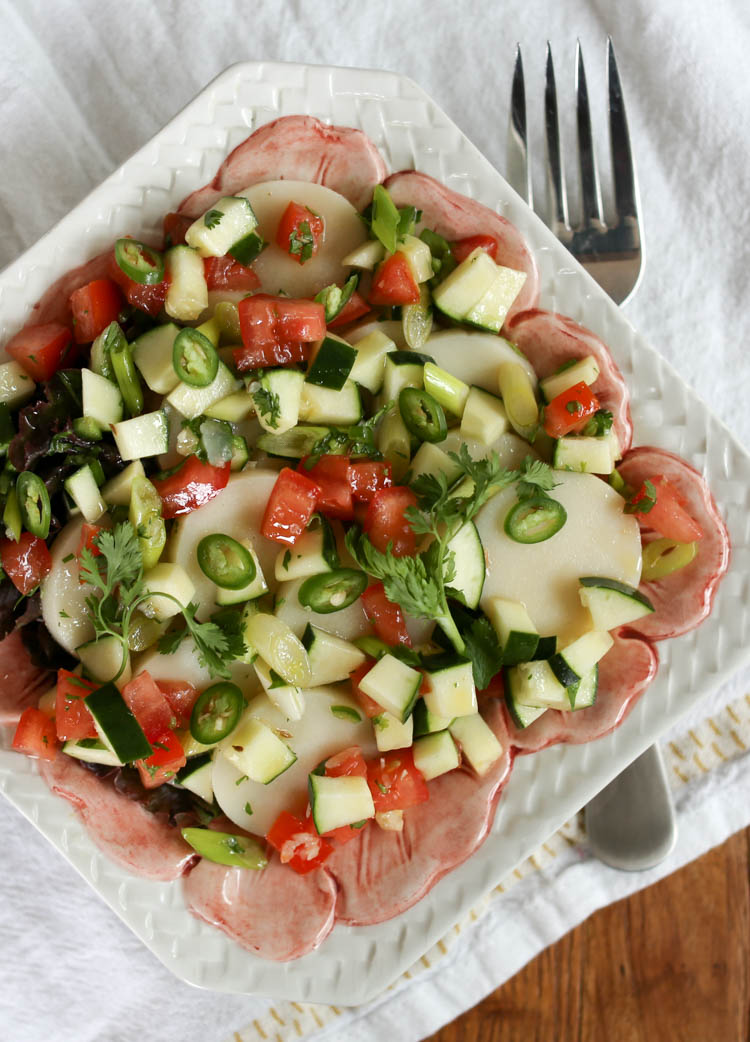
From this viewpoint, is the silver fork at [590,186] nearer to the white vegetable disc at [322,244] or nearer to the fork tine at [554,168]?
the fork tine at [554,168]

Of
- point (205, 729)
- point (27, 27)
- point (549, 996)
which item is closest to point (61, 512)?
point (205, 729)

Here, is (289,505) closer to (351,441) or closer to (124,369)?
(351,441)

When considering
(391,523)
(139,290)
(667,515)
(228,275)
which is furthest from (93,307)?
(667,515)

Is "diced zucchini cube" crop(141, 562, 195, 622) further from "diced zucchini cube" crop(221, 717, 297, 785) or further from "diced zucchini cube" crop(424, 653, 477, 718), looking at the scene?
"diced zucchini cube" crop(424, 653, 477, 718)

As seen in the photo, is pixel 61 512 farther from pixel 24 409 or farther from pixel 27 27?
→ pixel 27 27

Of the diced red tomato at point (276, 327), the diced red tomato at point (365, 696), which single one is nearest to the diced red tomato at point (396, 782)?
the diced red tomato at point (365, 696)
